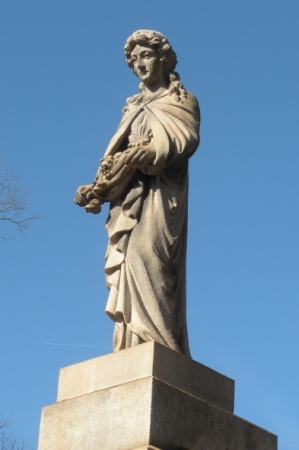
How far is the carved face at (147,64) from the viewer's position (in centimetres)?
1088

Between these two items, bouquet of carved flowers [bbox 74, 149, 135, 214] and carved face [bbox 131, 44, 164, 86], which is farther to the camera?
carved face [bbox 131, 44, 164, 86]

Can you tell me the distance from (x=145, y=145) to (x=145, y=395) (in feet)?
8.44

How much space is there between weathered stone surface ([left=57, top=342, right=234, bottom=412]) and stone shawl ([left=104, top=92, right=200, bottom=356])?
0.27 meters

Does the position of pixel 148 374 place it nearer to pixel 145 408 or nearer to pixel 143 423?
pixel 145 408

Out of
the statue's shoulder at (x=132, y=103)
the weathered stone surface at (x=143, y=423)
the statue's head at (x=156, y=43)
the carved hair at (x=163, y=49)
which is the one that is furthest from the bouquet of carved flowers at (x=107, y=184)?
the weathered stone surface at (x=143, y=423)

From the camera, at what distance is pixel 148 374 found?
9109 millimetres

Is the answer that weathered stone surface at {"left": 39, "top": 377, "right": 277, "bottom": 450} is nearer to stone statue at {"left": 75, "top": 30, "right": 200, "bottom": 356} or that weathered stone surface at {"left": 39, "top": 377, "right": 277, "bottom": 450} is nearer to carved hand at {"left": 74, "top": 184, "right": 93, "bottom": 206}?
stone statue at {"left": 75, "top": 30, "right": 200, "bottom": 356}

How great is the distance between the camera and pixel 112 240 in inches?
401

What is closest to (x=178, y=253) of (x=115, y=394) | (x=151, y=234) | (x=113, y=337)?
(x=151, y=234)

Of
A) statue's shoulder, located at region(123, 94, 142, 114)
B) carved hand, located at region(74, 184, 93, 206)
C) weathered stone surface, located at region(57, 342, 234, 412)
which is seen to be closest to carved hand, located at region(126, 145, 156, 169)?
carved hand, located at region(74, 184, 93, 206)

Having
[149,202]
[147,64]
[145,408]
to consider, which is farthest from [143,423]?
[147,64]

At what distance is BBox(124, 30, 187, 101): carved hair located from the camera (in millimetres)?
10859

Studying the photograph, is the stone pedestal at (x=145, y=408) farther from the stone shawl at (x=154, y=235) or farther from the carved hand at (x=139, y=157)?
the carved hand at (x=139, y=157)

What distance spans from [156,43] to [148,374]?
3.58 m
